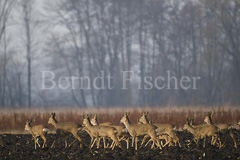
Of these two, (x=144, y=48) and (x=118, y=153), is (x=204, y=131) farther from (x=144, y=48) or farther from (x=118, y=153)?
(x=144, y=48)

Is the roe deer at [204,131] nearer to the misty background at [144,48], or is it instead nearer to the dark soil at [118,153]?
the dark soil at [118,153]

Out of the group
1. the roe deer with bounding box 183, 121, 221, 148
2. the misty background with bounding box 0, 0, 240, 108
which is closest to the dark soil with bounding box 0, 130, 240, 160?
the roe deer with bounding box 183, 121, 221, 148

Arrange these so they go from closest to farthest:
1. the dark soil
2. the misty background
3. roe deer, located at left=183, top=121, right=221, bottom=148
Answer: the dark soil, roe deer, located at left=183, top=121, right=221, bottom=148, the misty background

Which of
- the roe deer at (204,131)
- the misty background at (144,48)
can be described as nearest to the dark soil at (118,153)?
the roe deer at (204,131)

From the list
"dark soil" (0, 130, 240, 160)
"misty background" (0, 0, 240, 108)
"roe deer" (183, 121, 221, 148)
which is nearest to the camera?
"dark soil" (0, 130, 240, 160)

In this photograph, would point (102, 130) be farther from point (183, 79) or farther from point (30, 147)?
point (183, 79)

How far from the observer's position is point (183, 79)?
42656mm

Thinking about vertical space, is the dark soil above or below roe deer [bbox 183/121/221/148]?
below

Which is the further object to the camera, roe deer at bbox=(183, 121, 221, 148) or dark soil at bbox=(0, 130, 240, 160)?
roe deer at bbox=(183, 121, 221, 148)

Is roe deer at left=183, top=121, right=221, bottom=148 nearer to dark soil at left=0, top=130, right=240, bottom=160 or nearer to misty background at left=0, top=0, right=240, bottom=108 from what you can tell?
dark soil at left=0, top=130, right=240, bottom=160

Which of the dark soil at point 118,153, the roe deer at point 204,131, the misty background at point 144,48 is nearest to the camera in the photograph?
the dark soil at point 118,153

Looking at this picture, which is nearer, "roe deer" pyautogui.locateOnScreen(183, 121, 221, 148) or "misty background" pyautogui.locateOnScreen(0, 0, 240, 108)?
"roe deer" pyautogui.locateOnScreen(183, 121, 221, 148)

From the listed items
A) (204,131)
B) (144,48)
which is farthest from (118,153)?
(144,48)

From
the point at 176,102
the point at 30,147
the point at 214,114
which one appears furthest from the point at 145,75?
the point at 30,147
